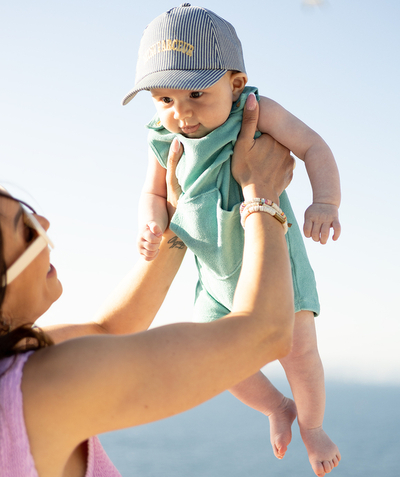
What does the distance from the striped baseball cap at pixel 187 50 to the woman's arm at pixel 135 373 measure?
874 millimetres

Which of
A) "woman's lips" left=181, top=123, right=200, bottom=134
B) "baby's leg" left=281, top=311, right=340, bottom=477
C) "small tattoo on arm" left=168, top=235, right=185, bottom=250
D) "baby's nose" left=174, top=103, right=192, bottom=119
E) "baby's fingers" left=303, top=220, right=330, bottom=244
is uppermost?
"baby's nose" left=174, top=103, right=192, bottom=119

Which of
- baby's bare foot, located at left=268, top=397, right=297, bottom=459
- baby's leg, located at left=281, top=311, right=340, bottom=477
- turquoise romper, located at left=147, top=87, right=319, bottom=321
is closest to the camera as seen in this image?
turquoise romper, located at left=147, top=87, right=319, bottom=321

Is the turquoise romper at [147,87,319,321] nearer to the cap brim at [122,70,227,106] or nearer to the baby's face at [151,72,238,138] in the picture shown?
the baby's face at [151,72,238,138]

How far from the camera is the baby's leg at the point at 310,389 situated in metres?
1.83

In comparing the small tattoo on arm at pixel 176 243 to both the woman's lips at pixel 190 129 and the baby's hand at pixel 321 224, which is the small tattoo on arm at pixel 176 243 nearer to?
the woman's lips at pixel 190 129

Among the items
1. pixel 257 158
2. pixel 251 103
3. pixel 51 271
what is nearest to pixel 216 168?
pixel 257 158

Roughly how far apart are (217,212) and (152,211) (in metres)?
0.30

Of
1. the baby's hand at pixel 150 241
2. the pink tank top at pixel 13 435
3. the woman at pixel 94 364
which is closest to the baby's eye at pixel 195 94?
the baby's hand at pixel 150 241

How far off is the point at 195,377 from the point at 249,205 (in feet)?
2.02

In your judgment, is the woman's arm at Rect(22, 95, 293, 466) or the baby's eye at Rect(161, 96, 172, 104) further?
the baby's eye at Rect(161, 96, 172, 104)

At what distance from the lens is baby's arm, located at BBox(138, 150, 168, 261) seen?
177 cm

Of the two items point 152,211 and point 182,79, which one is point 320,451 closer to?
point 152,211

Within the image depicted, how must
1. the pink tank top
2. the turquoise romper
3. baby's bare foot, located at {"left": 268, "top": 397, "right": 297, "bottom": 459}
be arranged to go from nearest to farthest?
the pink tank top < the turquoise romper < baby's bare foot, located at {"left": 268, "top": 397, "right": 297, "bottom": 459}

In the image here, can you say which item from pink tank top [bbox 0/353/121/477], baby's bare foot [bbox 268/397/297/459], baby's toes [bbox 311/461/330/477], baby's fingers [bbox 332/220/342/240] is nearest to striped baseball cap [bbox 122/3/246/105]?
baby's fingers [bbox 332/220/342/240]
